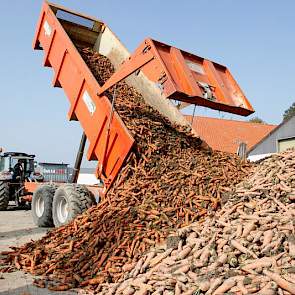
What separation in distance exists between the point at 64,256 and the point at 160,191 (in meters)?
1.64

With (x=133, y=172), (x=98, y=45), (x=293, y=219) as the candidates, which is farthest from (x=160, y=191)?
(x=98, y=45)

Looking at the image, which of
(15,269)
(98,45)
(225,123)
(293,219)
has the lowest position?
(15,269)

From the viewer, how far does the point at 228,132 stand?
2905cm

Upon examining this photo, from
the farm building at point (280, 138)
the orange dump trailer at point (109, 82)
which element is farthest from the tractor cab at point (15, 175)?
the farm building at point (280, 138)

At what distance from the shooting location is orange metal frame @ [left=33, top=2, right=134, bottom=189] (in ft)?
21.2

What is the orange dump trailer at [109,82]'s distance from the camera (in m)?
5.55

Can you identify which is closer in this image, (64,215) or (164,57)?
(164,57)

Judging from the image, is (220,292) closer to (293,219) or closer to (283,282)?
(283,282)

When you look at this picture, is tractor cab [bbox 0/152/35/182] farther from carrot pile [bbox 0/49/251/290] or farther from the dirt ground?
carrot pile [bbox 0/49/251/290]

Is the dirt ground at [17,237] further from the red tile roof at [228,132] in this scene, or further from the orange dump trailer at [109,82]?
the red tile roof at [228,132]

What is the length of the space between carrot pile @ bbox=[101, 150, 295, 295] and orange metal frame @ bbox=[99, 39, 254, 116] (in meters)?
1.36

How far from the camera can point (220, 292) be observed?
3359 millimetres

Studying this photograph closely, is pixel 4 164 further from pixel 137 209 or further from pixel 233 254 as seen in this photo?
pixel 233 254

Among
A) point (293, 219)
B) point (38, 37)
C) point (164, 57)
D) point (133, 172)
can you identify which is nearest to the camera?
point (293, 219)
